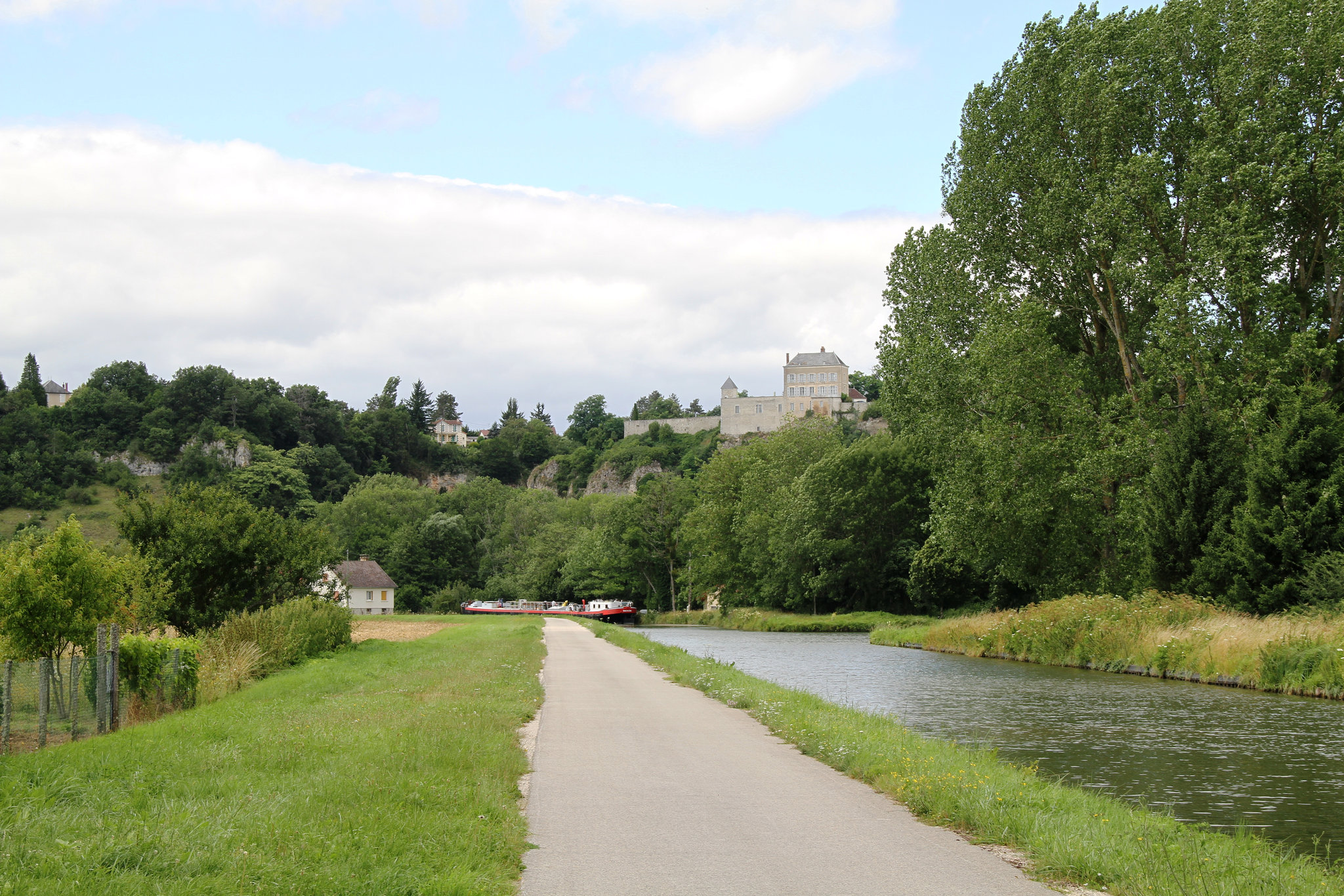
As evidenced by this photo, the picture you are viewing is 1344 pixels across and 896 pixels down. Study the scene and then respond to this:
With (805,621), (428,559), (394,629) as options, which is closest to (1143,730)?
(394,629)

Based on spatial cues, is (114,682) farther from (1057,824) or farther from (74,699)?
(1057,824)

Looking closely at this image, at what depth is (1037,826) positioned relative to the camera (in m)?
8.23

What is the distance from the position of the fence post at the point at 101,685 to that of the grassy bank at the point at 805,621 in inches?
1692

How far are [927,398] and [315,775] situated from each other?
3398cm

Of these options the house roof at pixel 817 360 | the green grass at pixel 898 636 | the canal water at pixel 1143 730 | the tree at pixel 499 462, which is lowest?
the green grass at pixel 898 636

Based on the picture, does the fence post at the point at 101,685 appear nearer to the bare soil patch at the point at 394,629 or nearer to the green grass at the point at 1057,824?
the green grass at the point at 1057,824

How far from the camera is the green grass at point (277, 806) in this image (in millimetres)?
6398

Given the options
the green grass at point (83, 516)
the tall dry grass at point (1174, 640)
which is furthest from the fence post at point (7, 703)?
the green grass at point (83, 516)

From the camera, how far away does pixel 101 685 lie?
48.9 feet

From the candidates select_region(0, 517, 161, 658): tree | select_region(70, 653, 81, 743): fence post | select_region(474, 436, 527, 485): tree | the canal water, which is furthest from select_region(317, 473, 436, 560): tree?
select_region(70, 653, 81, 743): fence post

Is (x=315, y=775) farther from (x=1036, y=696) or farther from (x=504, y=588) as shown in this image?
(x=504, y=588)

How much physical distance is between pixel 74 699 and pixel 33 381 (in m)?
177

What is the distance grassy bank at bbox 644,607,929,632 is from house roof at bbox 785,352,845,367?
84394 millimetres

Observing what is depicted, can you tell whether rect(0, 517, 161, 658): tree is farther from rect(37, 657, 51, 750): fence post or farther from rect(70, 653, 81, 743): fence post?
rect(37, 657, 51, 750): fence post
